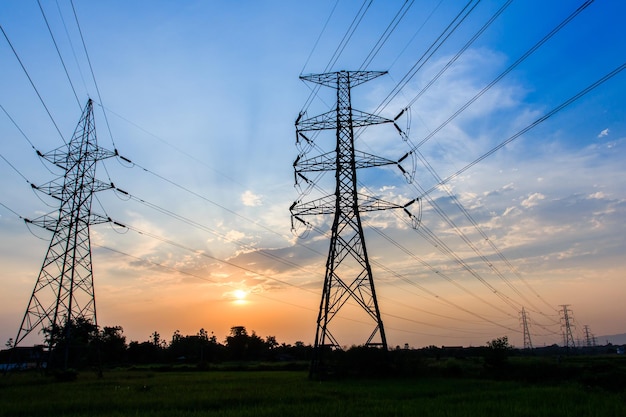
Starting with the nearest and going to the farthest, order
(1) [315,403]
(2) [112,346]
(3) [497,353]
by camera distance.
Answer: (1) [315,403] → (3) [497,353] → (2) [112,346]

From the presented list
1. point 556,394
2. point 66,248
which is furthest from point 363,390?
point 66,248

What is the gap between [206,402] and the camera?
22188mm

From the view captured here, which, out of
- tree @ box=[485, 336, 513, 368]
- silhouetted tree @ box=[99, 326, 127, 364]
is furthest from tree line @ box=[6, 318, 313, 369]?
tree @ box=[485, 336, 513, 368]

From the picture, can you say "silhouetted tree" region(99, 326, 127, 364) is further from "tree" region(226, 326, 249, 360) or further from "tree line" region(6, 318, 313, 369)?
"tree" region(226, 326, 249, 360)

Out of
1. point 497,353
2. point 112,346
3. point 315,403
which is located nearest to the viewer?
point 315,403

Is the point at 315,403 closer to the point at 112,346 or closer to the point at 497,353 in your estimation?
the point at 497,353

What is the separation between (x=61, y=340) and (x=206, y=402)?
24260mm

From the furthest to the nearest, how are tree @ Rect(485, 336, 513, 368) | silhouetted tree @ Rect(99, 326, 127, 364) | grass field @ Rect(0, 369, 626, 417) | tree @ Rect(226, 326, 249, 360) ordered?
tree @ Rect(226, 326, 249, 360), silhouetted tree @ Rect(99, 326, 127, 364), tree @ Rect(485, 336, 513, 368), grass field @ Rect(0, 369, 626, 417)

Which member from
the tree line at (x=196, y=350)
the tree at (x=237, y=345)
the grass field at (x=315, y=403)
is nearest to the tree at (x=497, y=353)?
the grass field at (x=315, y=403)

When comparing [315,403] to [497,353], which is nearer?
[315,403]

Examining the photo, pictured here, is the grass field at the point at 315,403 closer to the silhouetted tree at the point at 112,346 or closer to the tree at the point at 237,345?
the silhouetted tree at the point at 112,346

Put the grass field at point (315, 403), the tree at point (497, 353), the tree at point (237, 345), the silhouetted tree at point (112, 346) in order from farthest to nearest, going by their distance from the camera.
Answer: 1. the tree at point (237, 345)
2. the silhouetted tree at point (112, 346)
3. the tree at point (497, 353)
4. the grass field at point (315, 403)

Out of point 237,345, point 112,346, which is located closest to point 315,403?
point 112,346

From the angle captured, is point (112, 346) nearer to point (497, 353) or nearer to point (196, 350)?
point (196, 350)
